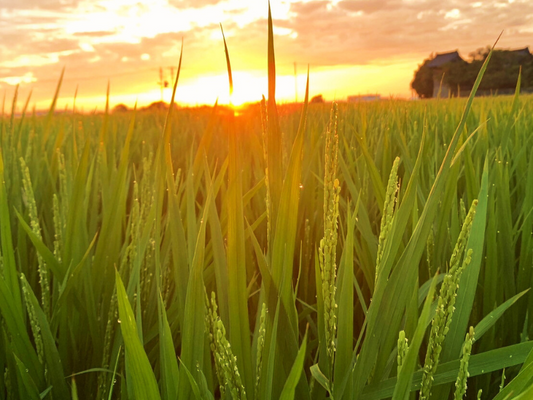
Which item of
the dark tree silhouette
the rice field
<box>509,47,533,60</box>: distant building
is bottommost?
the rice field

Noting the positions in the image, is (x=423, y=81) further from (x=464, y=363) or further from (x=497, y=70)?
(x=464, y=363)

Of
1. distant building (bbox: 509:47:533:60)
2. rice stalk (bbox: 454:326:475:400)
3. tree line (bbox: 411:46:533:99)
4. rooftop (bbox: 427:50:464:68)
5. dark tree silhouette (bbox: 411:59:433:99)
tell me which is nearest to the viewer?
rice stalk (bbox: 454:326:475:400)

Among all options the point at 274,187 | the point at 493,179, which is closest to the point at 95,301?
the point at 274,187

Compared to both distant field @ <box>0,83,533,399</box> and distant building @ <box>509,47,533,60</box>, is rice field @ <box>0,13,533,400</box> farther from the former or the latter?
distant building @ <box>509,47,533,60</box>

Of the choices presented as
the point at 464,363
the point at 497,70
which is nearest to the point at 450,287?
the point at 464,363

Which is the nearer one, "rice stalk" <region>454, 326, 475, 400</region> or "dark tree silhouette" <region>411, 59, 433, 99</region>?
"rice stalk" <region>454, 326, 475, 400</region>

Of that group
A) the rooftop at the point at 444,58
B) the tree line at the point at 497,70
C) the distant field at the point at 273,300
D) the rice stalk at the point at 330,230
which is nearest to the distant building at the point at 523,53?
the tree line at the point at 497,70

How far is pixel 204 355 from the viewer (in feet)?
1.65

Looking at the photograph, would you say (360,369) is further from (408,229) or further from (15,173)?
(15,173)

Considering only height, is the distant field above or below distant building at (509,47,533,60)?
below

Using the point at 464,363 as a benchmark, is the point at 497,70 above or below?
above

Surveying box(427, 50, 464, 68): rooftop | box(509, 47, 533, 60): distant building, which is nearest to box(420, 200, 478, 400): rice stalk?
box(509, 47, 533, 60): distant building

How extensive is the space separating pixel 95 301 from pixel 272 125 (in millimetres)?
501

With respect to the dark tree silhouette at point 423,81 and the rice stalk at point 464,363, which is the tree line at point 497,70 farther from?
the rice stalk at point 464,363
